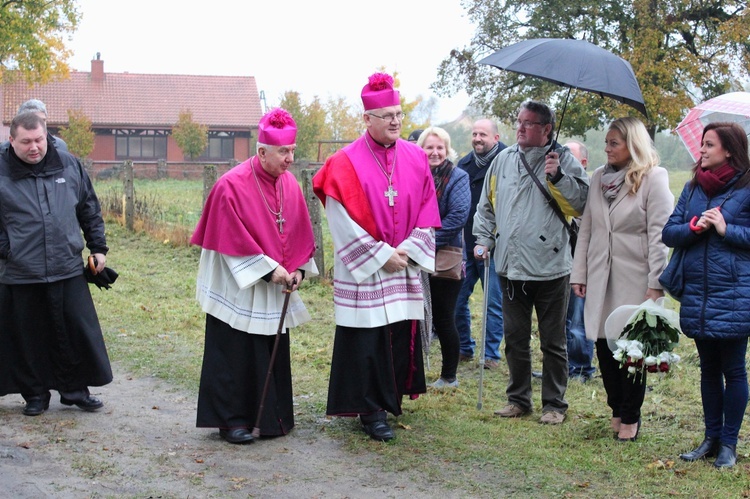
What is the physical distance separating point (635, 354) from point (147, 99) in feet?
170

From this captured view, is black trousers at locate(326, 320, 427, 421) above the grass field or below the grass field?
above

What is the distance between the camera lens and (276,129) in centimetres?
579

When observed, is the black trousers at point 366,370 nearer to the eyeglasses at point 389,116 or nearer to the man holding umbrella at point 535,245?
the man holding umbrella at point 535,245

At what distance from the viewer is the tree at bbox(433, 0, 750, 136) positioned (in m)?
17.4

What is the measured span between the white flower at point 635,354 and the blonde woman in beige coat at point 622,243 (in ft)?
1.38

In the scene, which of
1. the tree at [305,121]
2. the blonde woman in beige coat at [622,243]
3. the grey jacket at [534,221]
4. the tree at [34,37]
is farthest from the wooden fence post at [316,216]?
the tree at [305,121]

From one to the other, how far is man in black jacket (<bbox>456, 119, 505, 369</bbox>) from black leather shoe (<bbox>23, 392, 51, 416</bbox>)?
12.1 feet

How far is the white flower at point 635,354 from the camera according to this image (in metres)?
5.29

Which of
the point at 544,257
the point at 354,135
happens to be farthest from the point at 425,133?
the point at 354,135

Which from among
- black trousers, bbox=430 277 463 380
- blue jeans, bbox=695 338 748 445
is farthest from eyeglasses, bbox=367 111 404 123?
blue jeans, bbox=695 338 748 445

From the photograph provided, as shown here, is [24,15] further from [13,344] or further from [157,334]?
[13,344]

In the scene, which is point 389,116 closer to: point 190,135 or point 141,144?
point 190,135

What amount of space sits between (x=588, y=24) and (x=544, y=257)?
15.5 meters

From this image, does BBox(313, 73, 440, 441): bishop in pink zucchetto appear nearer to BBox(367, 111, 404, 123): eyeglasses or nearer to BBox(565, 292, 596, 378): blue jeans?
BBox(367, 111, 404, 123): eyeglasses
